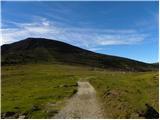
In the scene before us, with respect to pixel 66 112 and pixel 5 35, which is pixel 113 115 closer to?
pixel 66 112

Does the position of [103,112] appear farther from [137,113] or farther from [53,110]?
[53,110]

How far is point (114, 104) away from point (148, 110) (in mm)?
4219

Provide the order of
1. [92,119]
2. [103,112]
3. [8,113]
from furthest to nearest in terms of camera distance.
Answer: [8,113] → [103,112] → [92,119]

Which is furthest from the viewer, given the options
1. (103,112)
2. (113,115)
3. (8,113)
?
(8,113)

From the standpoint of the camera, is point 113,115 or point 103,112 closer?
point 113,115

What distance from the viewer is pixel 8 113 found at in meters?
32.5

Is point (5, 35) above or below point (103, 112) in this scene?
above

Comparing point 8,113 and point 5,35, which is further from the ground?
point 5,35

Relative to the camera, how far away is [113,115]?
27656 mm

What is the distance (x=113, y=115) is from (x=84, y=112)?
409 cm

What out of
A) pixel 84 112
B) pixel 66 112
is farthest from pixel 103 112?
pixel 66 112

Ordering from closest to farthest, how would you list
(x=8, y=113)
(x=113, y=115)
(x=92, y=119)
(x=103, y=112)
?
(x=92, y=119)
(x=113, y=115)
(x=103, y=112)
(x=8, y=113)

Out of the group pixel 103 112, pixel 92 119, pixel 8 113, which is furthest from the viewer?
pixel 8 113

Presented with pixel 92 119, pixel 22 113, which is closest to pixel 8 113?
pixel 22 113
